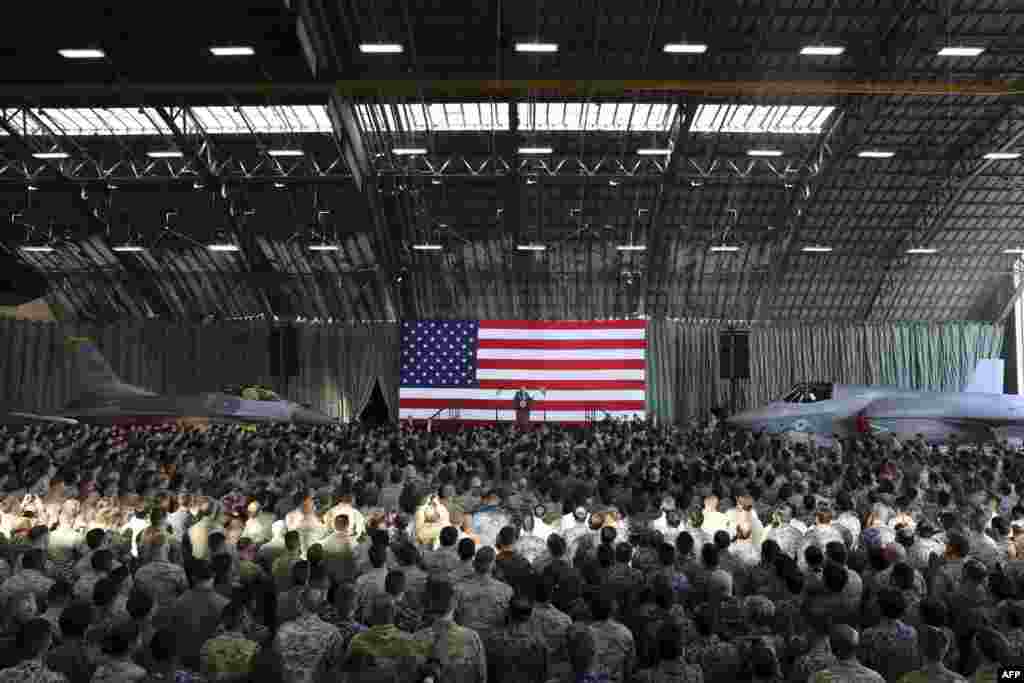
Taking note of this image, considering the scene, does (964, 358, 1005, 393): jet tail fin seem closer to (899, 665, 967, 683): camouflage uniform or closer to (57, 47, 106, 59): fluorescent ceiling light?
(899, 665, 967, 683): camouflage uniform

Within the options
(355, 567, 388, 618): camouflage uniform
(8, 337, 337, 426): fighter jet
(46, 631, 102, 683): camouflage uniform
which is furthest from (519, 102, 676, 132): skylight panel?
(46, 631, 102, 683): camouflage uniform

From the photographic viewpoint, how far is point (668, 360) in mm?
33469

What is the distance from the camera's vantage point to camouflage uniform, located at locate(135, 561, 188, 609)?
757 centimetres

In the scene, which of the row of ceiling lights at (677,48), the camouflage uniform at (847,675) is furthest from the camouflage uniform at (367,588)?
the row of ceiling lights at (677,48)

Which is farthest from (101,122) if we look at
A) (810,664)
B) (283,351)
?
(810,664)

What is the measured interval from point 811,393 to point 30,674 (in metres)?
22.9

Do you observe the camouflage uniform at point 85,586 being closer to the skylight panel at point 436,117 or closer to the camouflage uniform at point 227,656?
the camouflage uniform at point 227,656

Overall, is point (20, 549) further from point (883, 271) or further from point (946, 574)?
point (883, 271)

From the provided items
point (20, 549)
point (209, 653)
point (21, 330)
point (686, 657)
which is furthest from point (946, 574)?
point (21, 330)

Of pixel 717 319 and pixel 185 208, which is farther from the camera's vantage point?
pixel 717 319

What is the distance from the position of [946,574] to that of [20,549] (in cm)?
849

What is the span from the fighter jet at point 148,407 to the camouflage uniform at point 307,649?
878 inches

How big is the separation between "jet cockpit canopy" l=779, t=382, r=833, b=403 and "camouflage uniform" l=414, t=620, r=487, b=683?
20885mm

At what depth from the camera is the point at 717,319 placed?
34188mm
